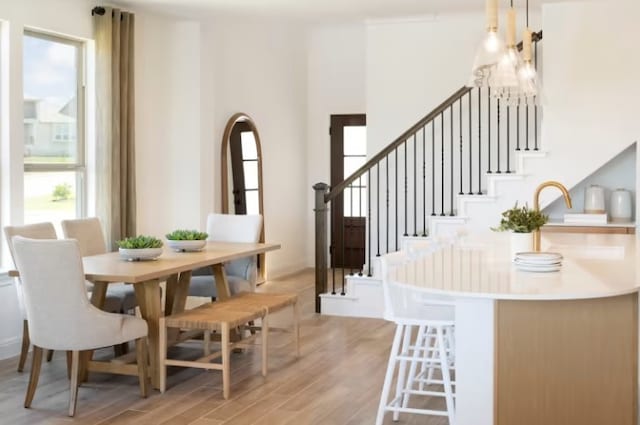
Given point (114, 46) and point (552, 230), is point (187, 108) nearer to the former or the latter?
point (114, 46)

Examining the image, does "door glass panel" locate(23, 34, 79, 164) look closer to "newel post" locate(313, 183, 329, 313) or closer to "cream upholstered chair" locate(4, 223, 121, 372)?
"cream upholstered chair" locate(4, 223, 121, 372)

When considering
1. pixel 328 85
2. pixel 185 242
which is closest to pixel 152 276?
pixel 185 242

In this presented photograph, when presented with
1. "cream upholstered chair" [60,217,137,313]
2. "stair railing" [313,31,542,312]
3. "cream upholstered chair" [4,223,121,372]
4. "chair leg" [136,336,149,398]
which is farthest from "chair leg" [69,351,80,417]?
"stair railing" [313,31,542,312]

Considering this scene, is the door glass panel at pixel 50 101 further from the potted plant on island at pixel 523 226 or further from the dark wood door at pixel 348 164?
the dark wood door at pixel 348 164

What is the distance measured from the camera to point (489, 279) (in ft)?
10.3

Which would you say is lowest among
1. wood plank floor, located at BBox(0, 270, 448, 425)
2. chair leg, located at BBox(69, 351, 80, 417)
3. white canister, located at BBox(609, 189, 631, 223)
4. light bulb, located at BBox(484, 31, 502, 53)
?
wood plank floor, located at BBox(0, 270, 448, 425)

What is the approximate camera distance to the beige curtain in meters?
6.49

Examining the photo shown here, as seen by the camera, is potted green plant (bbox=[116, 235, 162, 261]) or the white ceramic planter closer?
the white ceramic planter

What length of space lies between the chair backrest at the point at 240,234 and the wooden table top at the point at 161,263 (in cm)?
24

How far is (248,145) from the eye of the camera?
8797mm

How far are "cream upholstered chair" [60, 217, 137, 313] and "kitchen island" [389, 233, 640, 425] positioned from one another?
2989 millimetres

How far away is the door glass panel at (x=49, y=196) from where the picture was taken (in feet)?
19.7

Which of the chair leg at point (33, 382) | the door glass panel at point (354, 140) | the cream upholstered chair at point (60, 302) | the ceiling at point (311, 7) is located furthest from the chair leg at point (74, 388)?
the door glass panel at point (354, 140)

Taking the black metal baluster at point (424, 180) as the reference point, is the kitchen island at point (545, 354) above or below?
below
